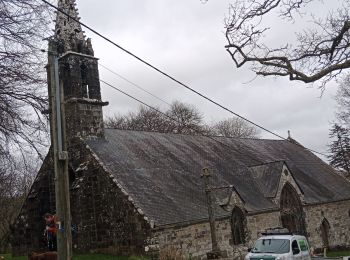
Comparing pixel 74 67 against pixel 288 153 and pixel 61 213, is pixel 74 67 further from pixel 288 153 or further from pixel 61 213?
pixel 288 153

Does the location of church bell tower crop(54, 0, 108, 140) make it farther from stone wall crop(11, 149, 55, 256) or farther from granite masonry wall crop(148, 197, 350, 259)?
granite masonry wall crop(148, 197, 350, 259)

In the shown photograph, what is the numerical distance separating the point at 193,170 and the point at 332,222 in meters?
11.9

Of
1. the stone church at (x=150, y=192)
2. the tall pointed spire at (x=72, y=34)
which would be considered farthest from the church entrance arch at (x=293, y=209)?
the tall pointed spire at (x=72, y=34)

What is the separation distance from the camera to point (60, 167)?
31.7ft

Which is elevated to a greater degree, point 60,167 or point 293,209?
point 60,167

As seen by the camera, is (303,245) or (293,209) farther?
(293,209)

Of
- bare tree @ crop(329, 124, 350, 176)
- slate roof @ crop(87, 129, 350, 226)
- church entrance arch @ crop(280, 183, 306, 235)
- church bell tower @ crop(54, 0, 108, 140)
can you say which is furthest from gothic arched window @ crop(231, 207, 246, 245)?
bare tree @ crop(329, 124, 350, 176)

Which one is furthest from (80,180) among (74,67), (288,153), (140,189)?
(288,153)

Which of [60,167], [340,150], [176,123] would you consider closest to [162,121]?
[176,123]

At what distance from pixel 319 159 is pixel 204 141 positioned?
12622 millimetres

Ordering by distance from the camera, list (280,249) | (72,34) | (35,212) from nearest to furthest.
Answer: (280,249), (35,212), (72,34)

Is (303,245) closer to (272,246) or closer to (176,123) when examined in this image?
(272,246)

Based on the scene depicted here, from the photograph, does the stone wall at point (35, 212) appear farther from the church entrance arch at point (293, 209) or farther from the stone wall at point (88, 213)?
the church entrance arch at point (293, 209)

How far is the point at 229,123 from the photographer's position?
6312 cm
